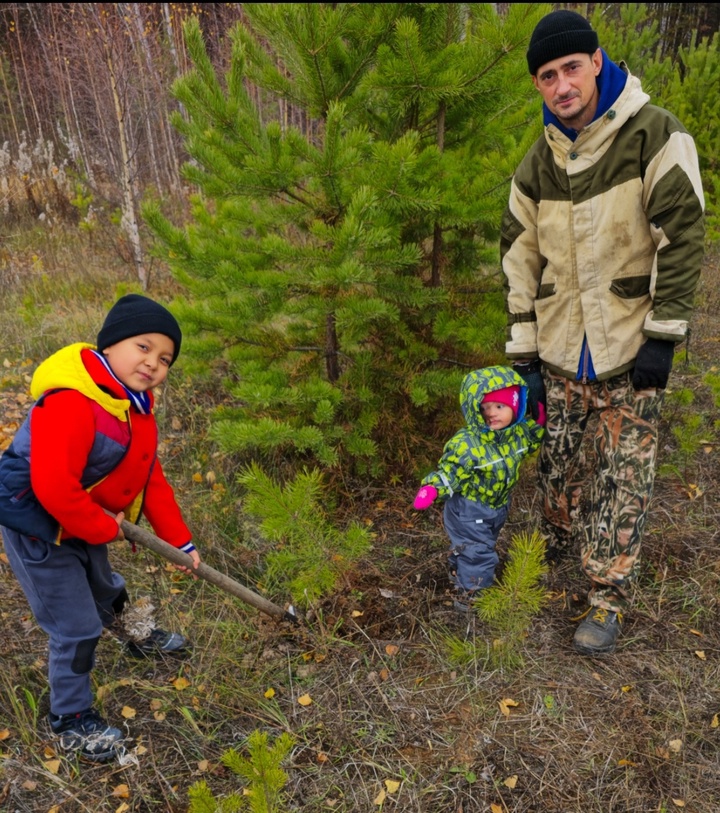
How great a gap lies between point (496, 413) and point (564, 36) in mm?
1450

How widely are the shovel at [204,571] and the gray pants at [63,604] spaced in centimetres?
25

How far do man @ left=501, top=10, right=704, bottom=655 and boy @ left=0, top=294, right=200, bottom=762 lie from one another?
1.62 metres

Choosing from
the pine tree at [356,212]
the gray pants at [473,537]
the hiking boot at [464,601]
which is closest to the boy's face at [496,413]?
the gray pants at [473,537]

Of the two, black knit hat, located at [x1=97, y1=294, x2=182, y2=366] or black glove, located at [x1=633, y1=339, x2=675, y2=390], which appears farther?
black glove, located at [x1=633, y1=339, x2=675, y2=390]

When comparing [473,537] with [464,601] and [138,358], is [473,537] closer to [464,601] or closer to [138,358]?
[464,601]

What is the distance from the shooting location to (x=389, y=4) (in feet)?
9.71

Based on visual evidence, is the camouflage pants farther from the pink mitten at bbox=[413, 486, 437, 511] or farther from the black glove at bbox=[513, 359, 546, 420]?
the pink mitten at bbox=[413, 486, 437, 511]

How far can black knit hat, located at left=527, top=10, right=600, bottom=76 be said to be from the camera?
6.97 feet

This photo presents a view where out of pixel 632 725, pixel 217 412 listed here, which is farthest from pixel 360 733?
pixel 217 412

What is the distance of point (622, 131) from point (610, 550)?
174 centimetres

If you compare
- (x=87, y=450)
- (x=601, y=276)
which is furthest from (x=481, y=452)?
(x=87, y=450)

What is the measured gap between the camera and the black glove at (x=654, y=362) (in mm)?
2307

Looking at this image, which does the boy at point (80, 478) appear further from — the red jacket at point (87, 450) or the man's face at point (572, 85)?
the man's face at point (572, 85)

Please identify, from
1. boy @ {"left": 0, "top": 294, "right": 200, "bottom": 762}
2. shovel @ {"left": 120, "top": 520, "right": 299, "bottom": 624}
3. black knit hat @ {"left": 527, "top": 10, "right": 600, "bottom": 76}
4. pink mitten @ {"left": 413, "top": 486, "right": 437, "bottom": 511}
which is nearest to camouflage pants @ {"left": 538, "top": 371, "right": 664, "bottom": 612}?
pink mitten @ {"left": 413, "top": 486, "right": 437, "bottom": 511}
